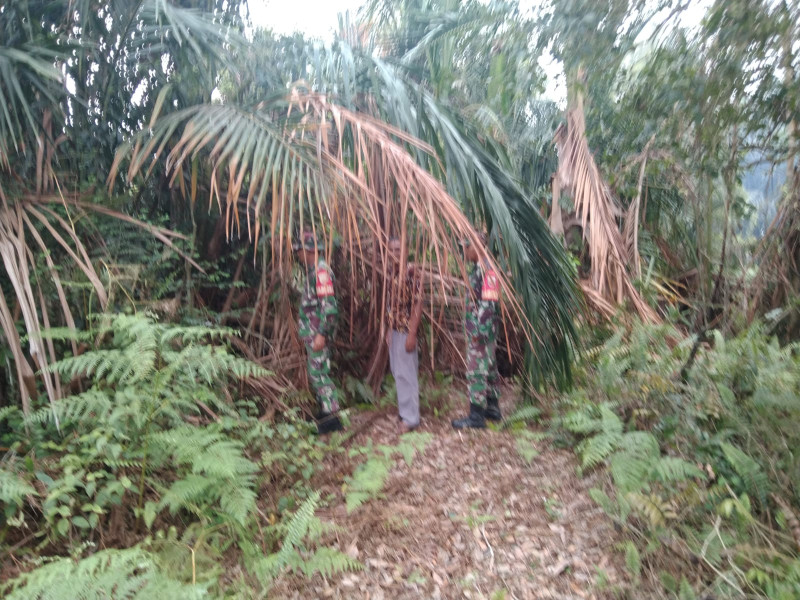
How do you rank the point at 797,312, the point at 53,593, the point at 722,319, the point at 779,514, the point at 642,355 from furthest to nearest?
the point at 722,319
the point at 797,312
the point at 642,355
the point at 779,514
the point at 53,593

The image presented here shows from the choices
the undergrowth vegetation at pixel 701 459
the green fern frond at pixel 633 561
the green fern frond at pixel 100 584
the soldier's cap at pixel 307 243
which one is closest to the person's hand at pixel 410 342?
the soldier's cap at pixel 307 243

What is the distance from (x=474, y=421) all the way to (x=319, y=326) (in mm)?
1313

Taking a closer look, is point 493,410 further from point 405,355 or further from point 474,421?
point 405,355

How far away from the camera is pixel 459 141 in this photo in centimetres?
397

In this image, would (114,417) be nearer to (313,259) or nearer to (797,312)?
(313,259)

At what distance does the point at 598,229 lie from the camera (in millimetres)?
5727

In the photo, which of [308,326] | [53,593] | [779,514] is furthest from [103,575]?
[779,514]

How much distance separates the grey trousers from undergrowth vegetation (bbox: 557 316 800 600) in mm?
1036

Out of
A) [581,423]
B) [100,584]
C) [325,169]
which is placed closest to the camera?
[100,584]

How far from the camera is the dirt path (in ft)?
8.80

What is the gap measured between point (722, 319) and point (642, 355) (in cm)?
151

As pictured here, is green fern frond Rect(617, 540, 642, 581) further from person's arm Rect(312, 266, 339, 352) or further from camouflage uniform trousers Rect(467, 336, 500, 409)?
person's arm Rect(312, 266, 339, 352)

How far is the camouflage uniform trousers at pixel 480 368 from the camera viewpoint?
4.20 m

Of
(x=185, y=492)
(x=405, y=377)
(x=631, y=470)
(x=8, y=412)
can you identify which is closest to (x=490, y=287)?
(x=405, y=377)
